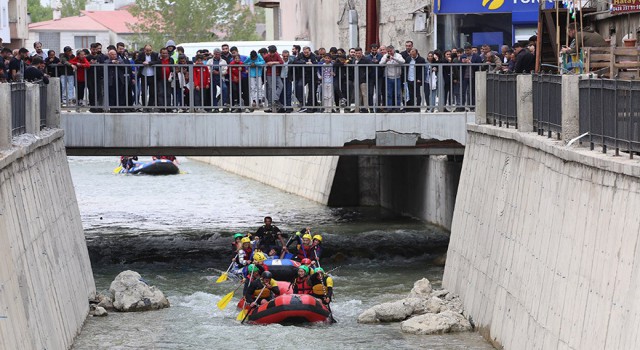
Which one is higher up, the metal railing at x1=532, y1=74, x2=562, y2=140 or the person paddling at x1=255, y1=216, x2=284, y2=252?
the metal railing at x1=532, y1=74, x2=562, y2=140

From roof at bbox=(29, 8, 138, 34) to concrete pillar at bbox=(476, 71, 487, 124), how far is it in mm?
97321

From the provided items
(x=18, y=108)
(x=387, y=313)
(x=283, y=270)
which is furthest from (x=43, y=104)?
(x=387, y=313)

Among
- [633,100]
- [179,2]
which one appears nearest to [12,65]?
→ [633,100]

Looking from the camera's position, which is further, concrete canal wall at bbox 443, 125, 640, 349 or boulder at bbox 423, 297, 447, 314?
boulder at bbox 423, 297, 447, 314

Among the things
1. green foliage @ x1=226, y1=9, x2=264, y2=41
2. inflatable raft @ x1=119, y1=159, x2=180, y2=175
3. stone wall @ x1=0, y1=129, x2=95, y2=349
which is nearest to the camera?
stone wall @ x1=0, y1=129, x2=95, y2=349

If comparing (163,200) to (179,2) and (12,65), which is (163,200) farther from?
(179,2)

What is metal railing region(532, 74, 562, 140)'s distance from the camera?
816 inches

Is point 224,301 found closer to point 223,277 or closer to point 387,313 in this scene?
point 223,277

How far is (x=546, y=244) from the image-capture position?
62.2ft

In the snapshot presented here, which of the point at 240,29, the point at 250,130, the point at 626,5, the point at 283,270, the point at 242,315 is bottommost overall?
the point at 242,315

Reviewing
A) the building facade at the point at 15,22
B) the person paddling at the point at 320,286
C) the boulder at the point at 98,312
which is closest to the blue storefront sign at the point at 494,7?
the person paddling at the point at 320,286

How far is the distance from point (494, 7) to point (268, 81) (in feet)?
39.5

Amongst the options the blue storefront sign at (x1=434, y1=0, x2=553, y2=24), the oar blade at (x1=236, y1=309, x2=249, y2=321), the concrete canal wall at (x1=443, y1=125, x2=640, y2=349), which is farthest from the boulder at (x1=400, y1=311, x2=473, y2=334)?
the blue storefront sign at (x1=434, y1=0, x2=553, y2=24)

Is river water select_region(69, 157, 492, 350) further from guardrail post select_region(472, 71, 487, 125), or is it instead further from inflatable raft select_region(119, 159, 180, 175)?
inflatable raft select_region(119, 159, 180, 175)
